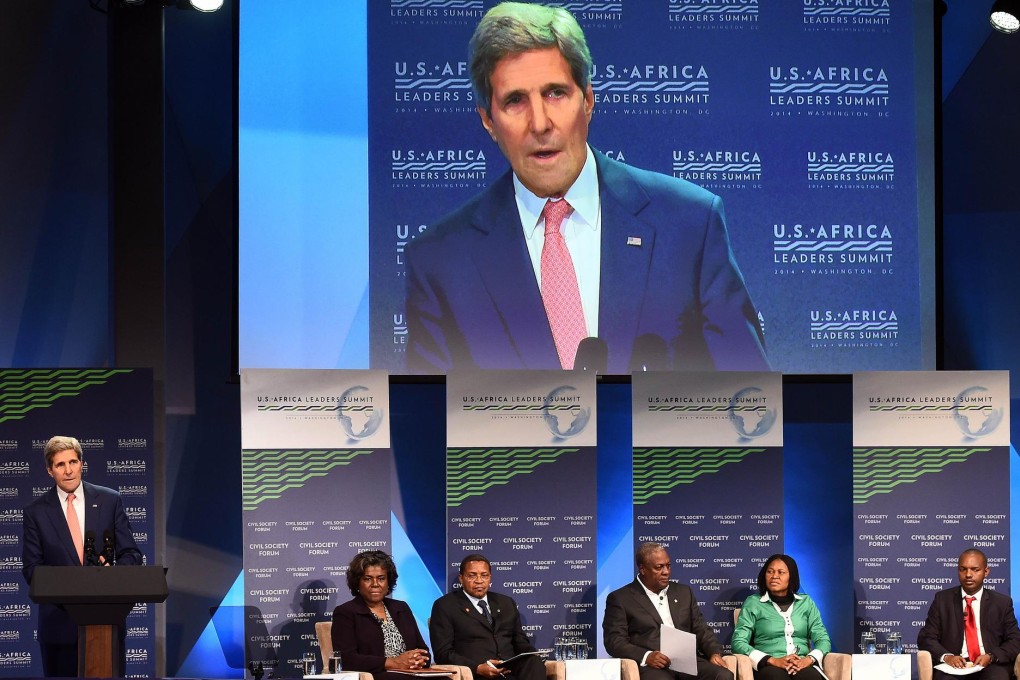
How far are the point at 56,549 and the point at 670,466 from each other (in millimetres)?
3390

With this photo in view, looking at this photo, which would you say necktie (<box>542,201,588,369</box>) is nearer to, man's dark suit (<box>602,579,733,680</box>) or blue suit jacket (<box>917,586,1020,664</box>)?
man's dark suit (<box>602,579,733,680</box>)

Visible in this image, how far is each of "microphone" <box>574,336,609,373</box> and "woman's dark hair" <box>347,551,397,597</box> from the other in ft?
6.25

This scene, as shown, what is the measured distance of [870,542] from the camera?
7391mm

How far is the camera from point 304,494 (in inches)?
280

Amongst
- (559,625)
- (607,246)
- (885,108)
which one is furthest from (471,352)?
(885,108)

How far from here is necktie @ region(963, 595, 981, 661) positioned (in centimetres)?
690

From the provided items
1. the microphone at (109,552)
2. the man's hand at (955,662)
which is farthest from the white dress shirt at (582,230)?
the microphone at (109,552)

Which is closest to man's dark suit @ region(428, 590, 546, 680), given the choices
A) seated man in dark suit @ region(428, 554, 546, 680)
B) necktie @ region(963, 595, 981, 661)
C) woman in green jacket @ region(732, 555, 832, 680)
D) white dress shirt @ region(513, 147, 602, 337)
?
seated man in dark suit @ region(428, 554, 546, 680)

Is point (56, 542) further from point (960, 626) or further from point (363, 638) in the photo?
point (960, 626)

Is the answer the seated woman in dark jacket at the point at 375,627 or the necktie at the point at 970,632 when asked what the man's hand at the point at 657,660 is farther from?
the necktie at the point at 970,632

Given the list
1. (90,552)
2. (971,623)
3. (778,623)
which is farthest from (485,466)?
(971,623)

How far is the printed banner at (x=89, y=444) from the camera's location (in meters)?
6.97

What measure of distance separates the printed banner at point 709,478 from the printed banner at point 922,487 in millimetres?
549

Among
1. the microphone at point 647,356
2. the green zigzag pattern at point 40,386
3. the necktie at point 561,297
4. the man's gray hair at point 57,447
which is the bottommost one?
the man's gray hair at point 57,447
